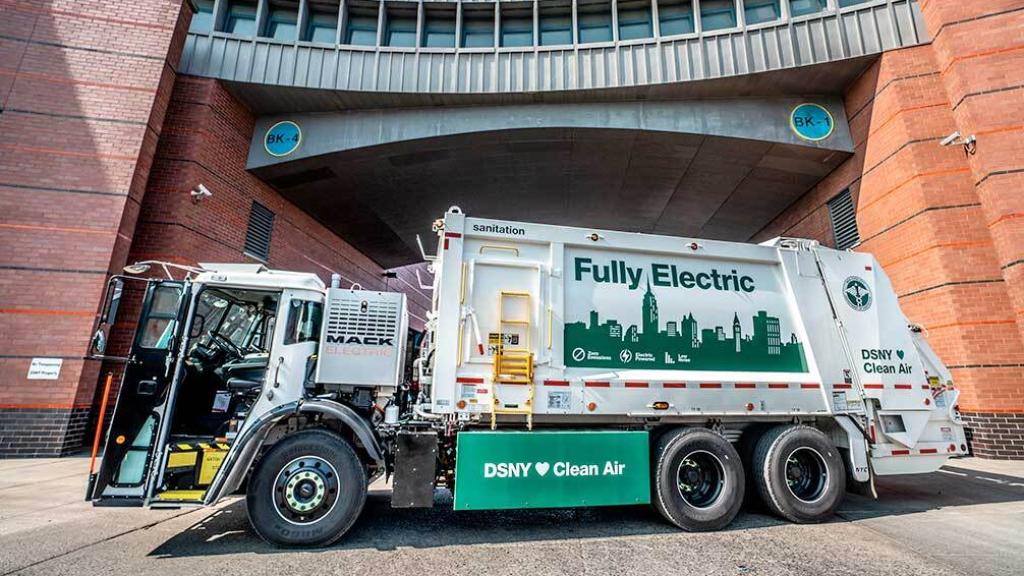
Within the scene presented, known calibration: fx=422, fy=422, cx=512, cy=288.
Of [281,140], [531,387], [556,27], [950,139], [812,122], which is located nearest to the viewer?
[531,387]

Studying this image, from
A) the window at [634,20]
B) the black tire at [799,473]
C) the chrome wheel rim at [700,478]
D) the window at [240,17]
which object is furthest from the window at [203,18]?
the black tire at [799,473]

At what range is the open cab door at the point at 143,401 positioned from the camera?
389cm

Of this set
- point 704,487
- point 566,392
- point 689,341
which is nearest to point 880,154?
point 689,341

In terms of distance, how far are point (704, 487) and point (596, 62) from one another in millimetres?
10520

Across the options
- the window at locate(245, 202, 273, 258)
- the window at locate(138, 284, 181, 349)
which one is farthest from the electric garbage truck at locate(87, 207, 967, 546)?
the window at locate(245, 202, 273, 258)

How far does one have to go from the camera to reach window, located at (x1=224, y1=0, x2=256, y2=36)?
37.9ft

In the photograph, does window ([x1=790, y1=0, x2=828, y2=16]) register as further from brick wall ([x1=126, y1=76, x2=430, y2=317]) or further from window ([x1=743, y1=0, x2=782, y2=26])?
brick wall ([x1=126, y1=76, x2=430, y2=317])

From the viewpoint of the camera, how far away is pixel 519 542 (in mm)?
4211

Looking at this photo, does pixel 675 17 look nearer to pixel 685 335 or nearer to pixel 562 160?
pixel 562 160

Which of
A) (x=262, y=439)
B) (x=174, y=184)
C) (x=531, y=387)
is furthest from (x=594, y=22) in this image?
(x=262, y=439)

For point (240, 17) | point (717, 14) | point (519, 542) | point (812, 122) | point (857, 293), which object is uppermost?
point (717, 14)

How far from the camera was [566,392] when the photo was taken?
4633mm

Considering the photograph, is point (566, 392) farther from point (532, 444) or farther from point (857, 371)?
point (857, 371)

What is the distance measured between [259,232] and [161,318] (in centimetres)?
911
